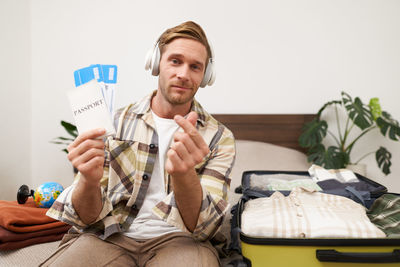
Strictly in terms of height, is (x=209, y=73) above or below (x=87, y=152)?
above

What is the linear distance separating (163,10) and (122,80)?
64cm

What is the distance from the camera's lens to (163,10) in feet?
8.18

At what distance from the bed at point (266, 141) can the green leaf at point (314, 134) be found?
4.8 inches

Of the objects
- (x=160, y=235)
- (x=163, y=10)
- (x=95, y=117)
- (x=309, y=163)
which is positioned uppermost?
(x=163, y=10)

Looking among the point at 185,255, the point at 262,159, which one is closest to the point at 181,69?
the point at 185,255

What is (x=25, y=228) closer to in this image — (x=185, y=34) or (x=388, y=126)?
(x=185, y=34)

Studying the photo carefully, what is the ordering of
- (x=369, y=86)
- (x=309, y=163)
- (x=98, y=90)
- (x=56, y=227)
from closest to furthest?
(x=98, y=90)
(x=56, y=227)
(x=309, y=163)
(x=369, y=86)

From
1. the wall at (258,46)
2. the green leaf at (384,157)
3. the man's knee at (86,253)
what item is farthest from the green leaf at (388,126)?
the man's knee at (86,253)

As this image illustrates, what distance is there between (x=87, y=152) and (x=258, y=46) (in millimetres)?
1963

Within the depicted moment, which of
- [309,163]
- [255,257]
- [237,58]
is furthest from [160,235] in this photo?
[237,58]

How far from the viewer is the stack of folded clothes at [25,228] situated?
1002 mm

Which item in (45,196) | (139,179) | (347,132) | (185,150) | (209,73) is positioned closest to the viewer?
(185,150)

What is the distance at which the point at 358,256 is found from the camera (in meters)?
0.71

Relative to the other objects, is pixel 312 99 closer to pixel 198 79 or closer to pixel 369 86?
pixel 369 86
